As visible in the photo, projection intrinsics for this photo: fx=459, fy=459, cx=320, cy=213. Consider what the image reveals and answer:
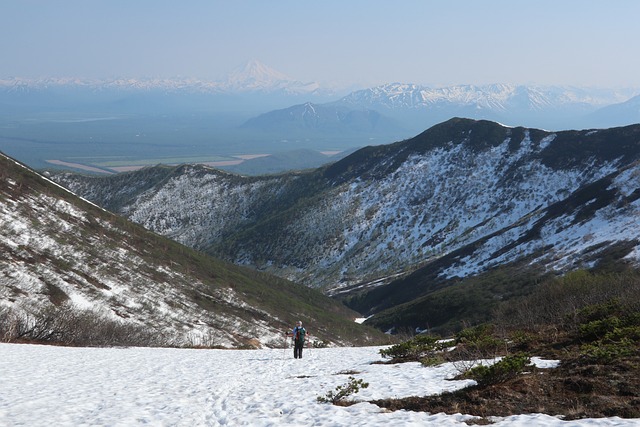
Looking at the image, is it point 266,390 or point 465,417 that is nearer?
point 465,417

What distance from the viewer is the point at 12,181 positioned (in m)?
77.9

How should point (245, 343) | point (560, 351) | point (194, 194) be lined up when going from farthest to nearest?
point (194, 194), point (245, 343), point (560, 351)

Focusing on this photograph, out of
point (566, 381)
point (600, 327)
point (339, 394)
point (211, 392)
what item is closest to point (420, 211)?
point (600, 327)

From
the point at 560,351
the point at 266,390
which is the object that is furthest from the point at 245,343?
the point at 560,351

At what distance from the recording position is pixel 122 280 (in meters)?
67.6

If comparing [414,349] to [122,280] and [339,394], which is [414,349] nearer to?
[339,394]

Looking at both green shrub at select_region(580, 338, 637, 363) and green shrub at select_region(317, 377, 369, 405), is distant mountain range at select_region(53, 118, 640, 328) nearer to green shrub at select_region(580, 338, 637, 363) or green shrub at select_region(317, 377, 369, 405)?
green shrub at select_region(580, 338, 637, 363)

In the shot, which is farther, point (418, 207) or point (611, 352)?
point (418, 207)

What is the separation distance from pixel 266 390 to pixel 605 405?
11320mm

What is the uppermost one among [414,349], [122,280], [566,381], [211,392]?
[566,381]

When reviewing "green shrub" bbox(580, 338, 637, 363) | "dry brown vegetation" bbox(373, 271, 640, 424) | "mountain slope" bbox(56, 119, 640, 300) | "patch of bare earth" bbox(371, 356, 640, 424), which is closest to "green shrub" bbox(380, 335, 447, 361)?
"dry brown vegetation" bbox(373, 271, 640, 424)

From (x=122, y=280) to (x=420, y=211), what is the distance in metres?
98.4

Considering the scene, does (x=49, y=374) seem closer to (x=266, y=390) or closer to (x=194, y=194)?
(x=266, y=390)

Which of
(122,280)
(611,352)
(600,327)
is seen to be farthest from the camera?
(122,280)
